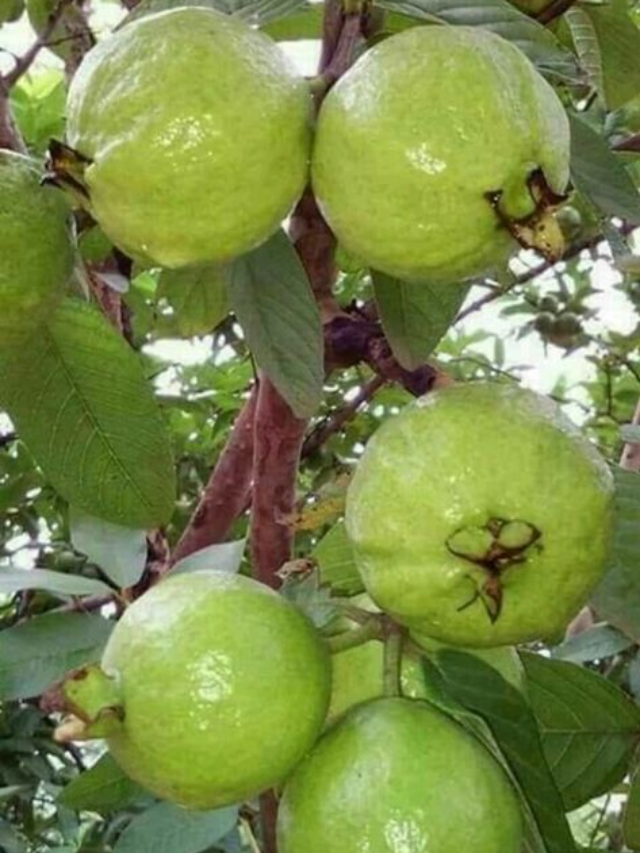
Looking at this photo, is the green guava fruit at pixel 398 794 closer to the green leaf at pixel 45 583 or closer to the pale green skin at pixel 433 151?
the pale green skin at pixel 433 151

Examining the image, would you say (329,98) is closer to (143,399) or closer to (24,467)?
(143,399)

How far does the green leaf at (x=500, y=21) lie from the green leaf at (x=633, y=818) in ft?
1.74

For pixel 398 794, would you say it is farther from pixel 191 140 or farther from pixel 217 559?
pixel 217 559

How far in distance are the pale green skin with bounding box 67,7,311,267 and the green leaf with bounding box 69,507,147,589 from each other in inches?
24.5

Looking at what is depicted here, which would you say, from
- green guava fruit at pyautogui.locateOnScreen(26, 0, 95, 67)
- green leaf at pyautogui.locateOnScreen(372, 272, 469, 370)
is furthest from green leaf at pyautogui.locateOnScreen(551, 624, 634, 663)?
green guava fruit at pyautogui.locateOnScreen(26, 0, 95, 67)

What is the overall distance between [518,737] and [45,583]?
2.11ft

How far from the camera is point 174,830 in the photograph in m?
1.31

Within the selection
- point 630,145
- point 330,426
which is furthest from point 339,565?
point 330,426

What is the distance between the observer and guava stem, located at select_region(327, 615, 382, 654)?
89 cm

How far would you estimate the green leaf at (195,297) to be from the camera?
4.26ft

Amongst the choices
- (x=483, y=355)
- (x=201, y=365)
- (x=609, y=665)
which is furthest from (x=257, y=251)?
(x=483, y=355)

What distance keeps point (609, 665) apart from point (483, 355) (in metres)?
1.06

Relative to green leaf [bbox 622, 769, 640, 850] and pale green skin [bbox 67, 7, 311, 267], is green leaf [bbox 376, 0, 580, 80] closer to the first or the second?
pale green skin [bbox 67, 7, 311, 267]

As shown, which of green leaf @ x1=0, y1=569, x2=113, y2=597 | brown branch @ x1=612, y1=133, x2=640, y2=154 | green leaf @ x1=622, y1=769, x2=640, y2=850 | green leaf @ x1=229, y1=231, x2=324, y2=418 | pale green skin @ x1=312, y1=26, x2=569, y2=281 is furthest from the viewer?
brown branch @ x1=612, y1=133, x2=640, y2=154
